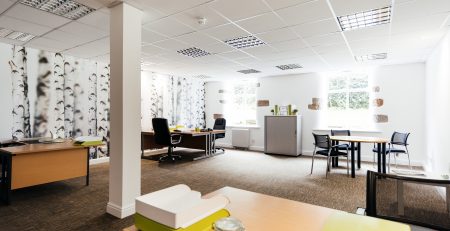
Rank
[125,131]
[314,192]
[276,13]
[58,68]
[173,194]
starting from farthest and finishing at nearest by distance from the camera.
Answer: [58,68]
[314,192]
[276,13]
[125,131]
[173,194]

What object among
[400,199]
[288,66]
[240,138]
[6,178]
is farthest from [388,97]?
[6,178]

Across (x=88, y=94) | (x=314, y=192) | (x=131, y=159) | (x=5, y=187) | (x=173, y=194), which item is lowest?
(x=314, y=192)

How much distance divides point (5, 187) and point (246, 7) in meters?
3.89

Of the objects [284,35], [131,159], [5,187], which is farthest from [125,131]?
[284,35]

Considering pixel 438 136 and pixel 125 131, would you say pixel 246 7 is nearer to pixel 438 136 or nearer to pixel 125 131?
pixel 125 131

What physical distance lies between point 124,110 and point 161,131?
9.95 ft

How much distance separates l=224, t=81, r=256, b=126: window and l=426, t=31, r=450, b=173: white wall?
4751 mm

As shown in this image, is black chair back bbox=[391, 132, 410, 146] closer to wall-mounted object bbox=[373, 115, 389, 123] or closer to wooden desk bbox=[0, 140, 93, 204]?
wall-mounted object bbox=[373, 115, 389, 123]

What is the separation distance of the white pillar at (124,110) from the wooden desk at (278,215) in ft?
6.13

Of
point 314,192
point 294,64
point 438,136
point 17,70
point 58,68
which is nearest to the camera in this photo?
point 314,192

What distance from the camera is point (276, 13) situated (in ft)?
9.68

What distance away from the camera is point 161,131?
5.68m

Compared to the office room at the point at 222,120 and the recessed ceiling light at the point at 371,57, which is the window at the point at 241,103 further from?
the recessed ceiling light at the point at 371,57

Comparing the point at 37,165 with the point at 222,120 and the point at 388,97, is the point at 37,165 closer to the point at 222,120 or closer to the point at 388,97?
the point at 222,120
